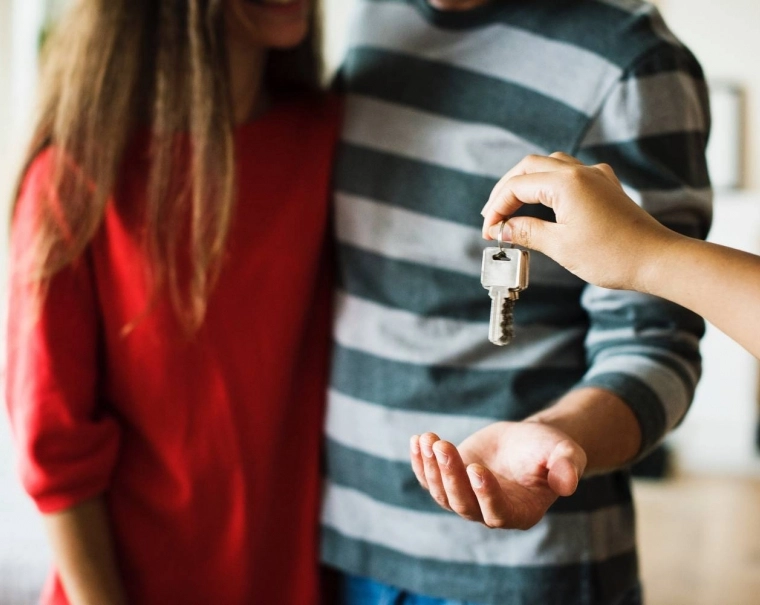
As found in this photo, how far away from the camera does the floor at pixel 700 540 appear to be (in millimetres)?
2441

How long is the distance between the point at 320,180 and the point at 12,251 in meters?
0.34

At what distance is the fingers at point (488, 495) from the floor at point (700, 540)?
2.07 m

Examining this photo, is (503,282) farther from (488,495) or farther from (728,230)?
(728,230)

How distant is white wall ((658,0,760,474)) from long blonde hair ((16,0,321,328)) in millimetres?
2982

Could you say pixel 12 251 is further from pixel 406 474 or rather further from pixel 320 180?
pixel 406 474

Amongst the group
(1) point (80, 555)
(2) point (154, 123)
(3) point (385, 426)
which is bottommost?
(1) point (80, 555)

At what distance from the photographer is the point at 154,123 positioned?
93 centimetres

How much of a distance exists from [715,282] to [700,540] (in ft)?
8.59

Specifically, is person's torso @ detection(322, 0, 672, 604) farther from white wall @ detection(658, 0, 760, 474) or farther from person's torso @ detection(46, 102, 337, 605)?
white wall @ detection(658, 0, 760, 474)

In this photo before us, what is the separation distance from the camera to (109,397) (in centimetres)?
94

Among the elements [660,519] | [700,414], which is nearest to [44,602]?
[660,519]

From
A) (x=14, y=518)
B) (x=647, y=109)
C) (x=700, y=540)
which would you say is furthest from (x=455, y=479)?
(x=700, y=540)

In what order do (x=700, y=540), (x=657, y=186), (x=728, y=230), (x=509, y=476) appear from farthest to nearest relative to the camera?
(x=728, y=230) → (x=700, y=540) → (x=657, y=186) → (x=509, y=476)

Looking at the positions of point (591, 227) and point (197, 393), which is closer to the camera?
point (591, 227)
